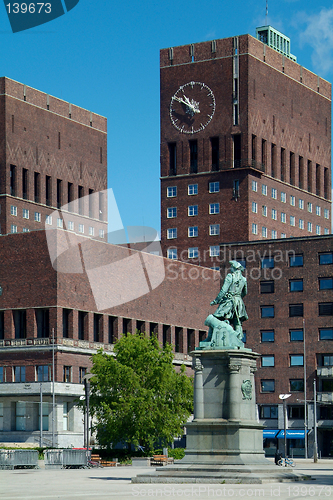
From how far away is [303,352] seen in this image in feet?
419

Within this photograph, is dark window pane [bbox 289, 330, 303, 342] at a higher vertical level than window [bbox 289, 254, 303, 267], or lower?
lower

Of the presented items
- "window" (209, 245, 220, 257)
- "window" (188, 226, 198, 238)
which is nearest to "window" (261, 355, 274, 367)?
"window" (209, 245, 220, 257)

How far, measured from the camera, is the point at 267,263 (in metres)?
131

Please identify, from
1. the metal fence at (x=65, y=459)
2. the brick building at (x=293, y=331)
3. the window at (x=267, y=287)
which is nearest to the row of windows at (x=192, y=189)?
the brick building at (x=293, y=331)

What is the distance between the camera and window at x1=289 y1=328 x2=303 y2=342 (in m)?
128

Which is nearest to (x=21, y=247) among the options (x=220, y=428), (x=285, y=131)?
(x=285, y=131)

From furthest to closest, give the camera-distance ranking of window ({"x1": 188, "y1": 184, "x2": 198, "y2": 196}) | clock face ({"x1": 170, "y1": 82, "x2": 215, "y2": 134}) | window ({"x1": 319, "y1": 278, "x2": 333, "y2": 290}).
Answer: window ({"x1": 188, "y1": 184, "x2": 198, "y2": 196})
clock face ({"x1": 170, "y1": 82, "x2": 215, "y2": 134})
window ({"x1": 319, "y1": 278, "x2": 333, "y2": 290})

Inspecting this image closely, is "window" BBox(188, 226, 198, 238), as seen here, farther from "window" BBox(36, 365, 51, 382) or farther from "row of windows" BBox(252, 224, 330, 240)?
"window" BBox(36, 365, 51, 382)

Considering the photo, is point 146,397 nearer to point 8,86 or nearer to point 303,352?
point 303,352

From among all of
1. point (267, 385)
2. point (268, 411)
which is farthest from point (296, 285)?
point (268, 411)

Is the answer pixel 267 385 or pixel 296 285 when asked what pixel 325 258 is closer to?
pixel 296 285

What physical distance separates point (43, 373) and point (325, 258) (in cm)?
3758

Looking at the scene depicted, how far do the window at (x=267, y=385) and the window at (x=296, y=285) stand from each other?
38.0 feet

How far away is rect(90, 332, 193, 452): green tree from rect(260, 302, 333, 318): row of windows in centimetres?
3748
